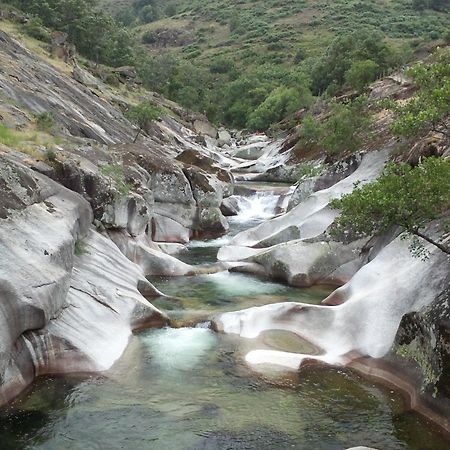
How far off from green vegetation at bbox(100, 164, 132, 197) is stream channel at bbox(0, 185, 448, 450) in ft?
28.5

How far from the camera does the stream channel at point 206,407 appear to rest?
11.8 m

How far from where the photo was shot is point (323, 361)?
16.0m

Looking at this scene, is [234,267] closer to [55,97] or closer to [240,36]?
[55,97]

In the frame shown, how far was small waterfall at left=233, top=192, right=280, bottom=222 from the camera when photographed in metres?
41.4

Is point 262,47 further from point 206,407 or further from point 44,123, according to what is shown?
point 206,407

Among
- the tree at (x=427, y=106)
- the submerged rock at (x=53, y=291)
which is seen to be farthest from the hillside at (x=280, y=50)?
the submerged rock at (x=53, y=291)

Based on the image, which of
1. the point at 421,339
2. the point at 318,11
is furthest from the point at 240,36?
the point at 421,339

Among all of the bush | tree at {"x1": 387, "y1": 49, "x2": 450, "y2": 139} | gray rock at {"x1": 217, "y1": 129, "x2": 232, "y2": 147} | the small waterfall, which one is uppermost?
the bush

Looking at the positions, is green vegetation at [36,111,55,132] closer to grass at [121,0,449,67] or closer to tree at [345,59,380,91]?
tree at [345,59,380,91]

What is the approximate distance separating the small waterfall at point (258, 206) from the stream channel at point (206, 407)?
24.0m

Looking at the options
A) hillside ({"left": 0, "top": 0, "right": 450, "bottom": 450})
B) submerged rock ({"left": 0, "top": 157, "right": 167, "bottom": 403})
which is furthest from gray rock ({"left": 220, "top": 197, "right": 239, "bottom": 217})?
submerged rock ({"left": 0, "top": 157, "right": 167, "bottom": 403})

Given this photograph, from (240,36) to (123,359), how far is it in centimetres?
17578

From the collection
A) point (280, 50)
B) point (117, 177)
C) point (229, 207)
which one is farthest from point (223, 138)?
point (280, 50)

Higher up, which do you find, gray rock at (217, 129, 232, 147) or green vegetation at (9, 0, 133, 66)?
green vegetation at (9, 0, 133, 66)
